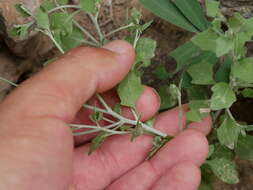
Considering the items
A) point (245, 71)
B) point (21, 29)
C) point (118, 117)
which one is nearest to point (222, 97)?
point (245, 71)

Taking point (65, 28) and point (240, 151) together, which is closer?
point (65, 28)

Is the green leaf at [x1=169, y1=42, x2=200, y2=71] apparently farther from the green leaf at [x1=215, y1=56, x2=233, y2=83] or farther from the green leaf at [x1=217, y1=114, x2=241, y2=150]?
the green leaf at [x1=217, y1=114, x2=241, y2=150]

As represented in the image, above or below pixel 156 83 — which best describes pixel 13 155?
above

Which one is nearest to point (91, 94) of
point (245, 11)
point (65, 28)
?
point (65, 28)

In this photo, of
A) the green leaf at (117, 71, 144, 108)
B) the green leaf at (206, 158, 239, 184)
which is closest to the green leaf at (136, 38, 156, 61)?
the green leaf at (117, 71, 144, 108)

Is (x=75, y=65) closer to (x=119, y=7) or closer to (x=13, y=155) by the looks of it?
(x=13, y=155)

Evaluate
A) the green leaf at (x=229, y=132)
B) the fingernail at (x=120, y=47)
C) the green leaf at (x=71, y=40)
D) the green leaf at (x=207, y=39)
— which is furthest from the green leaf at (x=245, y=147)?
the green leaf at (x=71, y=40)
